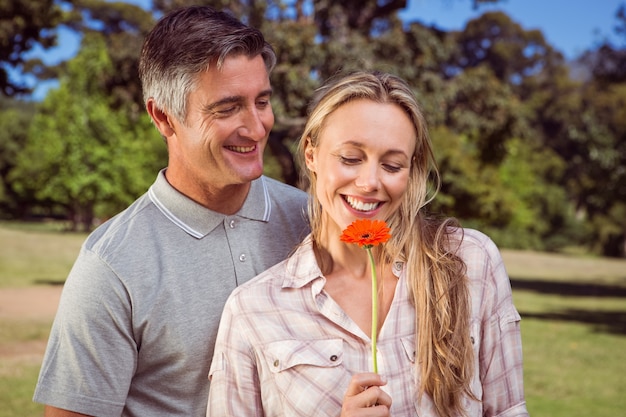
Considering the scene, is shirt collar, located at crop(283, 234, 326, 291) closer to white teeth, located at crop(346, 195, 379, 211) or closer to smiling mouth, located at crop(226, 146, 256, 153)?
white teeth, located at crop(346, 195, 379, 211)

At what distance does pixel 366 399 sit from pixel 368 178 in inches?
27.9

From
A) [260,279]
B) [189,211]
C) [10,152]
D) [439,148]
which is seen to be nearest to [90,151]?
[10,152]

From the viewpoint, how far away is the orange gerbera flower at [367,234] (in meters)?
2.11

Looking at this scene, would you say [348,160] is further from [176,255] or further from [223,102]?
[176,255]

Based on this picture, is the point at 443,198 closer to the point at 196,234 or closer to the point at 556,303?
the point at 556,303

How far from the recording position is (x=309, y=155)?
295cm

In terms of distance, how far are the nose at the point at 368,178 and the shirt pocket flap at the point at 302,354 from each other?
Answer: 0.51 meters

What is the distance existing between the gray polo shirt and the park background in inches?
99.6

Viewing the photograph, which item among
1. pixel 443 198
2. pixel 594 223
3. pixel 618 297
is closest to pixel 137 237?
pixel 618 297

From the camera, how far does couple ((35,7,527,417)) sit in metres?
2.69

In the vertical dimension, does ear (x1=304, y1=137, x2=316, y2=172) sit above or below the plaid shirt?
above

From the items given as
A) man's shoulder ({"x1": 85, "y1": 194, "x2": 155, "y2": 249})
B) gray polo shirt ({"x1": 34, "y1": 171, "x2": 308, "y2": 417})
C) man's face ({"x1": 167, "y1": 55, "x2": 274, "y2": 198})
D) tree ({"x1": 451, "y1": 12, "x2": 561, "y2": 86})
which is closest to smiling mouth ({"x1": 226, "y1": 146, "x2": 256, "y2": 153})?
man's face ({"x1": 167, "y1": 55, "x2": 274, "y2": 198})

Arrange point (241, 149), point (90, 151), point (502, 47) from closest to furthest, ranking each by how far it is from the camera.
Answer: point (241, 149)
point (90, 151)
point (502, 47)

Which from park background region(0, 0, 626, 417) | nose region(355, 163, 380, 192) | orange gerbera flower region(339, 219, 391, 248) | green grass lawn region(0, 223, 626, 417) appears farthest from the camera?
park background region(0, 0, 626, 417)
